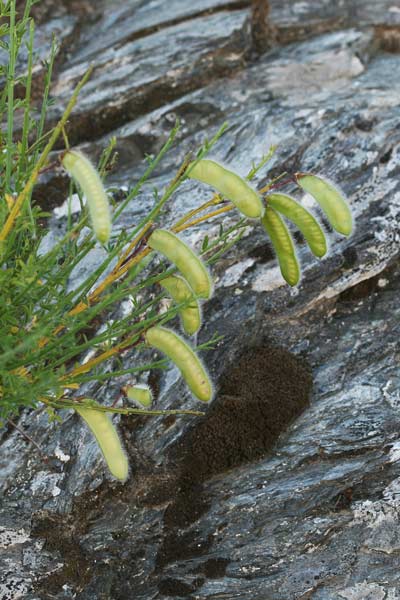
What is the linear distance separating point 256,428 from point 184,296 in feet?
3.55

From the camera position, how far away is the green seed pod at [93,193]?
2479 millimetres

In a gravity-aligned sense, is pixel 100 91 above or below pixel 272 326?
above

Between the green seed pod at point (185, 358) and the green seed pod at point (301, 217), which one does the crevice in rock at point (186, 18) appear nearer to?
the green seed pod at point (301, 217)

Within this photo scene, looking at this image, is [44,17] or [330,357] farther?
[44,17]

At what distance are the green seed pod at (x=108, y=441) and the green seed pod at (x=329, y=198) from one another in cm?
113

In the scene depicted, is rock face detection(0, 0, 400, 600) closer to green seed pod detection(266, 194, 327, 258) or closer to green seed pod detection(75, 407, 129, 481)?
green seed pod detection(75, 407, 129, 481)

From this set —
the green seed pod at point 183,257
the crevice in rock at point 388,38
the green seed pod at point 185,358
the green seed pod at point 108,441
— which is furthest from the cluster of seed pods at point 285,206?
the crevice in rock at point 388,38

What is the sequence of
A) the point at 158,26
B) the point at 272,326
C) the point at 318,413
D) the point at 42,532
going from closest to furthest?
the point at 42,532, the point at 318,413, the point at 272,326, the point at 158,26

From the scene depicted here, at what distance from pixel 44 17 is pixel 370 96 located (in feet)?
8.44

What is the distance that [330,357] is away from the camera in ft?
13.5

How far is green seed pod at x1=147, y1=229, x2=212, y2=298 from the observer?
2.75 meters

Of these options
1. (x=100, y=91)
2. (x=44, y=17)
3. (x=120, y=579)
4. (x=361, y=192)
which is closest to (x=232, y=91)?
(x=100, y=91)

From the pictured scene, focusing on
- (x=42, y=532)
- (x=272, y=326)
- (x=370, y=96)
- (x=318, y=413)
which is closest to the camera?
(x=42, y=532)

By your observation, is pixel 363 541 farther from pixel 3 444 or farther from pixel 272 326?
pixel 3 444
